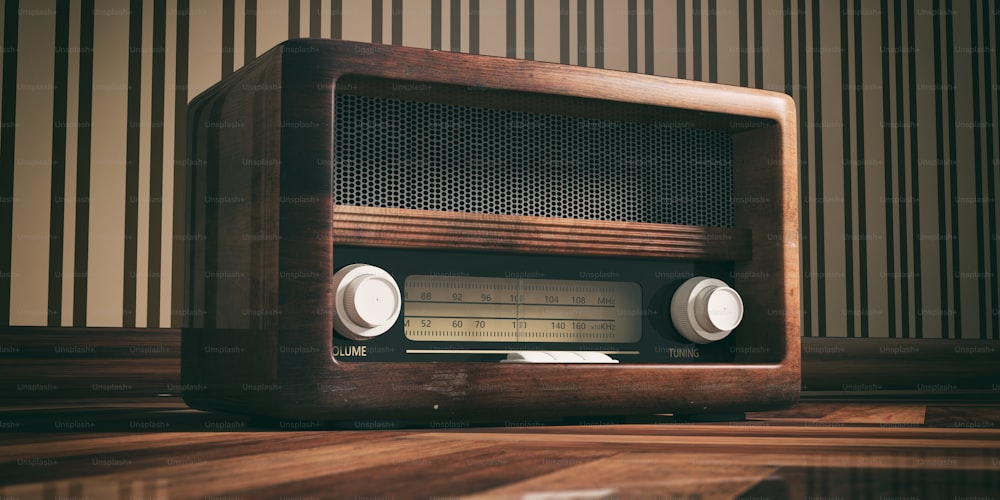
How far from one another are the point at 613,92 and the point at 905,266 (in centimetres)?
78

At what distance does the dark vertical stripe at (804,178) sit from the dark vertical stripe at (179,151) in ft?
2.69

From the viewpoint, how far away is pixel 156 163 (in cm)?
116

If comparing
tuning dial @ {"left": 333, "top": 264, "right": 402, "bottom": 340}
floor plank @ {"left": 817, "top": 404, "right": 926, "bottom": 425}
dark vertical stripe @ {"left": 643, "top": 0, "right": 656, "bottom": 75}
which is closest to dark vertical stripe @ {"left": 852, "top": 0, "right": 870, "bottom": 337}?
dark vertical stripe @ {"left": 643, "top": 0, "right": 656, "bottom": 75}

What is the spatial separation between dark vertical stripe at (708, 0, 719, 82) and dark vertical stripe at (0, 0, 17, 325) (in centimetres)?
86

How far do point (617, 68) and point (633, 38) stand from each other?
5 centimetres

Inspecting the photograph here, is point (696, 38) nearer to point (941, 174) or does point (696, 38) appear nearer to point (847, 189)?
point (847, 189)

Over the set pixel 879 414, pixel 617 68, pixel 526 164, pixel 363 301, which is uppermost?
pixel 617 68

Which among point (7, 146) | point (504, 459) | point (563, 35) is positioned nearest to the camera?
point (504, 459)

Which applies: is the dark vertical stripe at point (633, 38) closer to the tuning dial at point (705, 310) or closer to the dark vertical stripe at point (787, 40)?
the dark vertical stripe at point (787, 40)

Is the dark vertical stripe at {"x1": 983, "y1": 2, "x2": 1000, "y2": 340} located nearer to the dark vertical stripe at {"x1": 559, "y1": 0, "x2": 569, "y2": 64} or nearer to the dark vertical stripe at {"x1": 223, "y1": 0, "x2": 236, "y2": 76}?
the dark vertical stripe at {"x1": 559, "y1": 0, "x2": 569, "y2": 64}

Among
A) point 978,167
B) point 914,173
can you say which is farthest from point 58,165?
point 978,167

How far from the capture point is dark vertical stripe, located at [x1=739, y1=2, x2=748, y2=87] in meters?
1.40

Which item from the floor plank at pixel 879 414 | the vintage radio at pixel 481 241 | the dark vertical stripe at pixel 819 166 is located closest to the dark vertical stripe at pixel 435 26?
the vintage radio at pixel 481 241

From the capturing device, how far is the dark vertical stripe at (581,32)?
133cm
